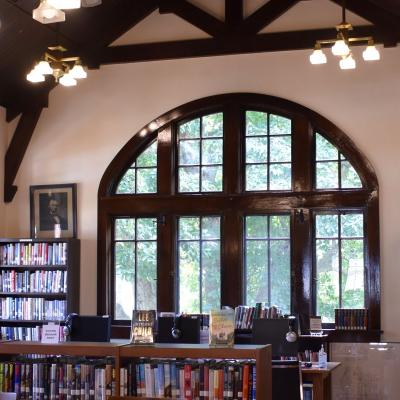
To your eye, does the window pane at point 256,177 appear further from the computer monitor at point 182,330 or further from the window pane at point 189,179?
the computer monitor at point 182,330

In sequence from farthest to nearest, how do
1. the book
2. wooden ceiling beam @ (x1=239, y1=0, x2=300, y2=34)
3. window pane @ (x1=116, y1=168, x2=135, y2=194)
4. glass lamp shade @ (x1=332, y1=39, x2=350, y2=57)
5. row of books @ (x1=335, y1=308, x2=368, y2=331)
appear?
window pane @ (x1=116, y1=168, x2=135, y2=194), wooden ceiling beam @ (x1=239, y1=0, x2=300, y2=34), row of books @ (x1=335, y1=308, x2=368, y2=331), glass lamp shade @ (x1=332, y1=39, x2=350, y2=57), the book

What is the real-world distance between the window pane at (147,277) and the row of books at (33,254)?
38.9 inches

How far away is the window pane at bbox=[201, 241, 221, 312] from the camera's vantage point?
35.0 ft

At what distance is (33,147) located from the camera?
11.6m

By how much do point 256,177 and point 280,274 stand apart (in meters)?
1.26

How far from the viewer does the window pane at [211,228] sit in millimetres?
10750

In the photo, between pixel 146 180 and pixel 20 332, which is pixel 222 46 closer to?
pixel 146 180

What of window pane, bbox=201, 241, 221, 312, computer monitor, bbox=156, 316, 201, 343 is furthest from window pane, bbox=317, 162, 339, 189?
computer monitor, bbox=156, 316, 201, 343

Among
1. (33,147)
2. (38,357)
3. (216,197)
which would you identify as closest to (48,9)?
(38,357)

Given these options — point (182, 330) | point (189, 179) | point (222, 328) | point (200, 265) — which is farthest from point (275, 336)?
point (189, 179)

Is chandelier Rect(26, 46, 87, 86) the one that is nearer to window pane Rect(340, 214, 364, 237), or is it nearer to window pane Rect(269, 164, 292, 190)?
window pane Rect(269, 164, 292, 190)

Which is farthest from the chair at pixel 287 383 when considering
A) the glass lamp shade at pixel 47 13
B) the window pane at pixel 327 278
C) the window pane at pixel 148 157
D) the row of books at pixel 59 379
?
the window pane at pixel 148 157

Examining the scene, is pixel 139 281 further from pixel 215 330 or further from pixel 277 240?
pixel 215 330

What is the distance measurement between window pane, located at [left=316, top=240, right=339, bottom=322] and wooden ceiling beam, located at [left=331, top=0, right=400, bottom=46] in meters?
2.56
